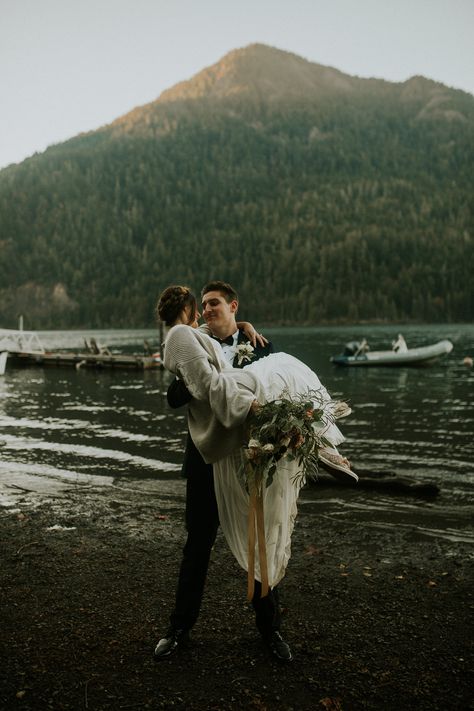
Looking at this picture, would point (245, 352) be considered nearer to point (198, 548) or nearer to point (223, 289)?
point (223, 289)

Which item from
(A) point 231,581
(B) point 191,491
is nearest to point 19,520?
(A) point 231,581

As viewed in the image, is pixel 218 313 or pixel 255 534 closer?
pixel 255 534

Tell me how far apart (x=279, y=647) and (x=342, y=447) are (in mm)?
13338

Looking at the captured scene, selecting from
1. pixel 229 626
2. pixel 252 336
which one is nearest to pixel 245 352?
pixel 252 336

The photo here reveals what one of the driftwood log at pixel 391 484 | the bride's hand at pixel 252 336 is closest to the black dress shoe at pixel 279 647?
the bride's hand at pixel 252 336

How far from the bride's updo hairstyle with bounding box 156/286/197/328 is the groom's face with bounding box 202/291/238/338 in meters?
0.35

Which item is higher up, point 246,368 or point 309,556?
point 246,368

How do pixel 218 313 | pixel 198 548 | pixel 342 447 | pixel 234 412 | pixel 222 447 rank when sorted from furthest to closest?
pixel 342 447 < pixel 218 313 < pixel 198 548 < pixel 222 447 < pixel 234 412

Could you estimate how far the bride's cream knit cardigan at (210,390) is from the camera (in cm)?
364

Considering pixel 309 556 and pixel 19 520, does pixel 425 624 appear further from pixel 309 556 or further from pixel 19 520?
pixel 19 520

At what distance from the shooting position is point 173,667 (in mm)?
4121

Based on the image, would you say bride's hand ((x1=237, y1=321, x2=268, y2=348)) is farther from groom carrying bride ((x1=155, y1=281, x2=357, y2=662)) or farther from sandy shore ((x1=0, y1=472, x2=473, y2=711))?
sandy shore ((x1=0, y1=472, x2=473, y2=711))

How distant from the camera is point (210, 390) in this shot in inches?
144

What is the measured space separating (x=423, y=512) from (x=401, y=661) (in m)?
5.46
